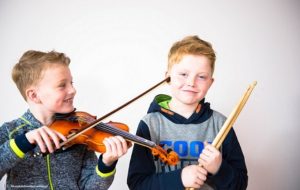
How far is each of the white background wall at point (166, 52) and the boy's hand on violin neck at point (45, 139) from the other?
59 cm

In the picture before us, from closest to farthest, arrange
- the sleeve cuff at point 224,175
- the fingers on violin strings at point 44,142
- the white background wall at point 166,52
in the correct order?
1. the fingers on violin strings at point 44,142
2. the sleeve cuff at point 224,175
3. the white background wall at point 166,52

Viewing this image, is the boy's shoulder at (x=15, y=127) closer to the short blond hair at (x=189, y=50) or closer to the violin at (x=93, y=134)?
the violin at (x=93, y=134)

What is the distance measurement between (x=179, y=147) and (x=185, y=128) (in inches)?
2.2

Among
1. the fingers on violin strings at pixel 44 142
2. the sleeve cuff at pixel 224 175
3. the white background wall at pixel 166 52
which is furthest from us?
the white background wall at pixel 166 52

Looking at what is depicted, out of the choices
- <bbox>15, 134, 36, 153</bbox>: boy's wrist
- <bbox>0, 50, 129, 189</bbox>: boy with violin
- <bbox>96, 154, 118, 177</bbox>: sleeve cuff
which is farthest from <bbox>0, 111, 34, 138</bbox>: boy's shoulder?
<bbox>96, 154, 118, 177</bbox>: sleeve cuff

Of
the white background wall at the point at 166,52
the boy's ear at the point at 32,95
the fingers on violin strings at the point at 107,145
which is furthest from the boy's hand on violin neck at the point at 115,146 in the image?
the white background wall at the point at 166,52

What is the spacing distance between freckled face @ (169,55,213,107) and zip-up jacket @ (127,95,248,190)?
5 centimetres

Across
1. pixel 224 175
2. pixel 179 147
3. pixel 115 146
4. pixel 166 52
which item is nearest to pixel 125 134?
pixel 115 146

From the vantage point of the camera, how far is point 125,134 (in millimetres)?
759

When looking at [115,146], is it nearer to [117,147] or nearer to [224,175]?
[117,147]

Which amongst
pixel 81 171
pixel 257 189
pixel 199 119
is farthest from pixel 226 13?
pixel 81 171

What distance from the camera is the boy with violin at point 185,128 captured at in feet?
2.65

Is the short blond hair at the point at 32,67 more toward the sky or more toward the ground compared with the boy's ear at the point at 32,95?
more toward the sky

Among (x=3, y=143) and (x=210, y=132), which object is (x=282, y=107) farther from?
(x=3, y=143)
